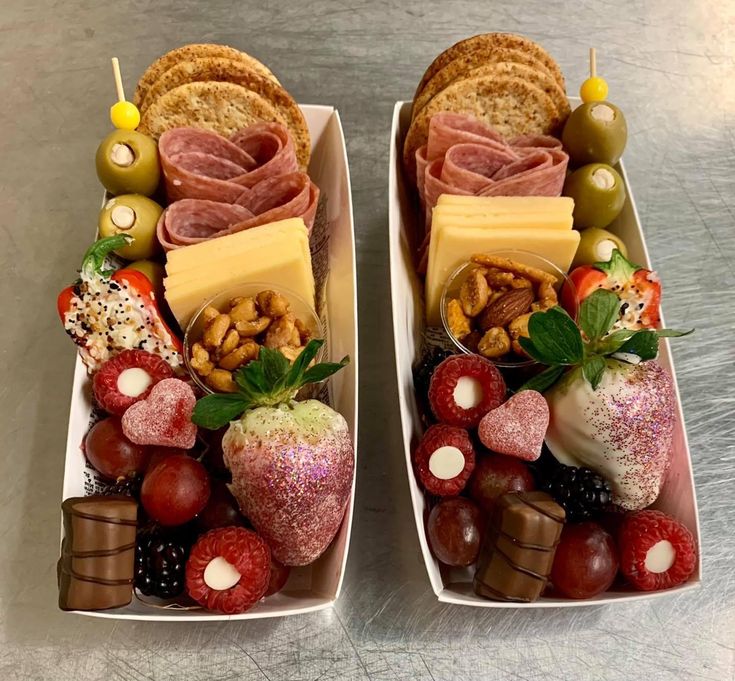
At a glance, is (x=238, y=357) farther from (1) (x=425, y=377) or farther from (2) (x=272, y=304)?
Result: (1) (x=425, y=377)

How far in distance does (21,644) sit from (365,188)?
1.22 metres

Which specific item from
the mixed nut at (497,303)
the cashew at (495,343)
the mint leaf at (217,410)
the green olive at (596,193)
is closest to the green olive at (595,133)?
the green olive at (596,193)

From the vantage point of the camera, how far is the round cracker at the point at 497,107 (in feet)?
4.58

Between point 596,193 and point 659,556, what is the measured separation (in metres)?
0.71

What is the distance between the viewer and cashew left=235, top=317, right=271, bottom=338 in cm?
122

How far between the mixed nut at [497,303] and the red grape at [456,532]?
289mm

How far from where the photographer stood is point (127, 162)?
134cm

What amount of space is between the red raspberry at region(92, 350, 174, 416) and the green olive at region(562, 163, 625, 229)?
0.89 m

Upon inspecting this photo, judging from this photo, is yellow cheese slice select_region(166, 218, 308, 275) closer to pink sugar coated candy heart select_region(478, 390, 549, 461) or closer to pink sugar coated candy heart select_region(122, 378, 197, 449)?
pink sugar coated candy heart select_region(122, 378, 197, 449)

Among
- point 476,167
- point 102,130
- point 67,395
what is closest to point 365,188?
point 476,167

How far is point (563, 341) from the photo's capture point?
107 cm

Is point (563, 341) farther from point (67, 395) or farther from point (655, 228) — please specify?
point (67, 395)

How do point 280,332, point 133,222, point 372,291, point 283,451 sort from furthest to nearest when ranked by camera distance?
point 372,291
point 133,222
point 280,332
point 283,451

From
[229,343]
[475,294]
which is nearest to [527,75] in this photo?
[475,294]
